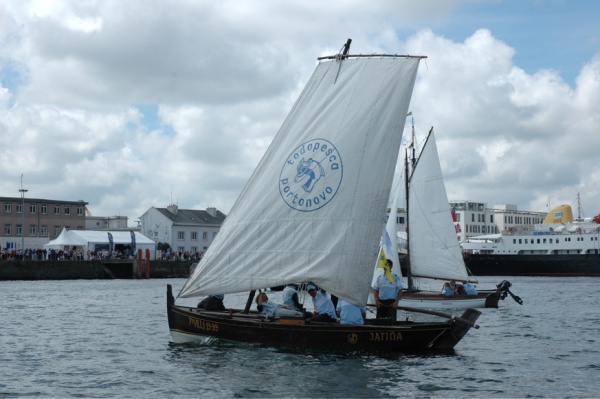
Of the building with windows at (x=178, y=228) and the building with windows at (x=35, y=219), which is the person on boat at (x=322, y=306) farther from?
the building with windows at (x=178, y=228)

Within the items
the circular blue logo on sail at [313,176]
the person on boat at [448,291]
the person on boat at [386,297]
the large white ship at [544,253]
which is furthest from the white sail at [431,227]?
the large white ship at [544,253]

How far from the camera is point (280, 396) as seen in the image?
22750mm

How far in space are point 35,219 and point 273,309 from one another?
376 feet

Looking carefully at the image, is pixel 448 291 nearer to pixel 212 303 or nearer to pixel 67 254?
pixel 212 303

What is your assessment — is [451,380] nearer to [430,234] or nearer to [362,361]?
[362,361]

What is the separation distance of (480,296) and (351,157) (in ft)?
107

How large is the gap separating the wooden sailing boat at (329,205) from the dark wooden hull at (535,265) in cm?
11263

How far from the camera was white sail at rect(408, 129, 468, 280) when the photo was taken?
200 feet

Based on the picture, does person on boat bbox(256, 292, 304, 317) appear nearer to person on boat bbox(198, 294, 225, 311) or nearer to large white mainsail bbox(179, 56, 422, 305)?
person on boat bbox(198, 294, 225, 311)

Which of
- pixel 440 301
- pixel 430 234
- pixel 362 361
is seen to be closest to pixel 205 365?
pixel 362 361

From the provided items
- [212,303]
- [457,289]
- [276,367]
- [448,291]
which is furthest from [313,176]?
[457,289]

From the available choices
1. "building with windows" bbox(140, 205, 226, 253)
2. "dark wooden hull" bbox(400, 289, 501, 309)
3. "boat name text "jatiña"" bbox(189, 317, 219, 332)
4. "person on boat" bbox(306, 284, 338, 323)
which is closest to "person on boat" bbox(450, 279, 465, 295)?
"dark wooden hull" bbox(400, 289, 501, 309)

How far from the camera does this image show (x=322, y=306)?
29625mm

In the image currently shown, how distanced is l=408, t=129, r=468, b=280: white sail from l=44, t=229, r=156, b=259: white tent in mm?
56290
